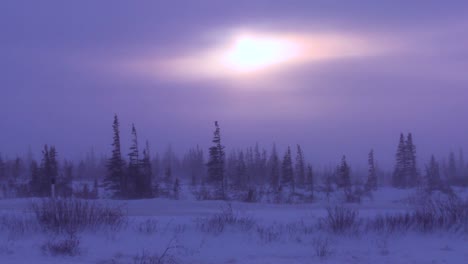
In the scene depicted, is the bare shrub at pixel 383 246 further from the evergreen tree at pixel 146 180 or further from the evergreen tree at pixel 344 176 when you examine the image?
the evergreen tree at pixel 344 176

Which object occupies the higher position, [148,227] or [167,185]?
[167,185]

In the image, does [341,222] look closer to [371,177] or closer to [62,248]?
[62,248]

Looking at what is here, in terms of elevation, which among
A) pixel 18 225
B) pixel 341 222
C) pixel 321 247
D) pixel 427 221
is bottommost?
pixel 321 247

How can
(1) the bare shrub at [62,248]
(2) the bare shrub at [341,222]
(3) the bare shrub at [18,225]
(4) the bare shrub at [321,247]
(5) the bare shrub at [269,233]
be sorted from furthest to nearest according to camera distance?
(2) the bare shrub at [341,222]
(3) the bare shrub at [18,225]
(5) the bare shrub at [269,233]
(4) the bare shrub at [321,247]
(1) the bare shrub at [62,248]

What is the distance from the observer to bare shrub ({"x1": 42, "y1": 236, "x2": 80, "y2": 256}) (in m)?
12.7

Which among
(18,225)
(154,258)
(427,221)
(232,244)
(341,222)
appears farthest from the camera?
(427,221)

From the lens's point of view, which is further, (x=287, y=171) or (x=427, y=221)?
(x=287, y=171)

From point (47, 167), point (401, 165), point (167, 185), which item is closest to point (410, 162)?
point (401, 165)

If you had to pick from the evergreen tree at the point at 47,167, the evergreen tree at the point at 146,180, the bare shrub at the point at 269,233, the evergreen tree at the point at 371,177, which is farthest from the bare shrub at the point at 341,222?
the evergreen tree at the point at 371,177

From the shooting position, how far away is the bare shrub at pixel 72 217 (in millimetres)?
15523

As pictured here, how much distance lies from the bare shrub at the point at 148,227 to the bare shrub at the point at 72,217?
2.08 ft

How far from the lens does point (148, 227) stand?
51.7 ft

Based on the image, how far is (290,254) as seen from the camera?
13398mm

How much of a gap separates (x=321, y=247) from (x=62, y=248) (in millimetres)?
6682
